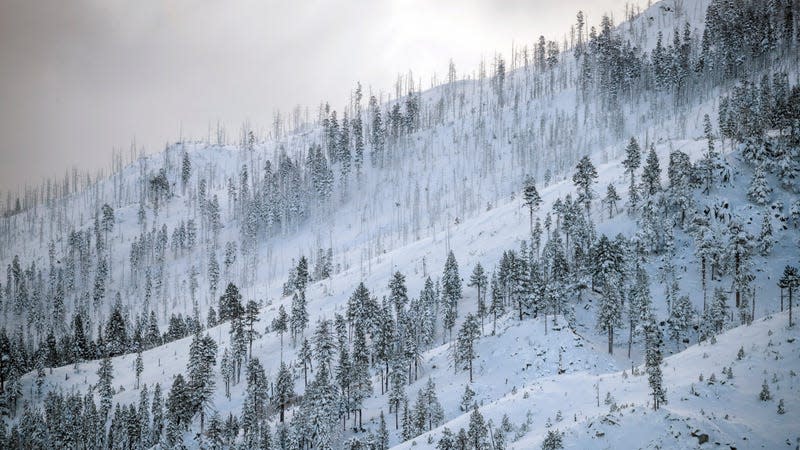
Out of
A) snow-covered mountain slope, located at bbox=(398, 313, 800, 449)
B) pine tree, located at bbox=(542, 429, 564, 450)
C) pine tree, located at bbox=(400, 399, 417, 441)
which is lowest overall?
pine tree, located at bbox=(400, 399, 417, 441)

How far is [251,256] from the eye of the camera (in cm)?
17050

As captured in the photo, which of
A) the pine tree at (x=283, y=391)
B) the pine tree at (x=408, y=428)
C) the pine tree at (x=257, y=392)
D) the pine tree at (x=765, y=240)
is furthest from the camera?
the pine tree at (x=765, y=240)

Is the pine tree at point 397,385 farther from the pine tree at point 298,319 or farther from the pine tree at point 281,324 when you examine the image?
the pine tree at point 281,324

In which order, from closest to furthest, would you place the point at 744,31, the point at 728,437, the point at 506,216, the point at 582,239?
the point at 728,437
the point at 582,239
the point at 506,216
the point at 744,31

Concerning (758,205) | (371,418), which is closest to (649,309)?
(758,205)

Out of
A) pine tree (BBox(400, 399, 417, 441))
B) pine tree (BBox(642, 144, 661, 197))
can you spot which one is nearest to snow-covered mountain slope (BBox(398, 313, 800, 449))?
pine tree (BBox(400, 399, 417, 441))

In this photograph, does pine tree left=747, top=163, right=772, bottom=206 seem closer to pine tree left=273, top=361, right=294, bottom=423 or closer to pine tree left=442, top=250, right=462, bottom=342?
pine tree left=442, top=250, right=462, bottom=342

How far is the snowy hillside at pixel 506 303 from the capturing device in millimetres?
37322

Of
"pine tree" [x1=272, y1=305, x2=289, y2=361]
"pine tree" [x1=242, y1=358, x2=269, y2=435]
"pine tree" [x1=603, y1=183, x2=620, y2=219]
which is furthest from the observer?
"pine tree" [x1=272, y1=305, x2=289, y2=361]

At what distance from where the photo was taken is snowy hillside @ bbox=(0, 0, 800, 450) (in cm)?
3732

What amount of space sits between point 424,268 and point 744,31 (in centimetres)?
11955

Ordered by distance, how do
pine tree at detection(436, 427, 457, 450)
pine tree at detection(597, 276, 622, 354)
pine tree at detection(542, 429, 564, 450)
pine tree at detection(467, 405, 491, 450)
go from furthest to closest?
pine tree at detection(597, 276, 622, 354) → pine tree at detection(436, 427, 457, 450) → pine tree at detection(467, 405, 491, 450) → pine tree at detection(542, 429, 564, 450)

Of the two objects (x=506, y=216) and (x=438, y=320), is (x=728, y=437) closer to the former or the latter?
(x=438, y=320)

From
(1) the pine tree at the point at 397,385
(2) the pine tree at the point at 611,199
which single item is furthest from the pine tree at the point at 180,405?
(2) the pine tree at the point at 611,199
